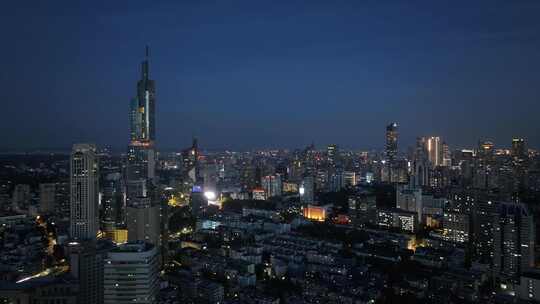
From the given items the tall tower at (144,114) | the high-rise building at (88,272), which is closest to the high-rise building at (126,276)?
the high-rise building at (88,272)

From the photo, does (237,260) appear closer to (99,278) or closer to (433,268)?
(99,278)

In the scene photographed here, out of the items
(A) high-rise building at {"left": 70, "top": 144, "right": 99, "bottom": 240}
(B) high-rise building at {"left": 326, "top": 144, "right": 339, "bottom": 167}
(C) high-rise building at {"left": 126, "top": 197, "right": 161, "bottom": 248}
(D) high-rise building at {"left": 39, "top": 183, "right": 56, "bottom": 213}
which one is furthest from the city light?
(B) high-rise building at {"left": 326, "top": 144, "right": 339, "bottom": 167}

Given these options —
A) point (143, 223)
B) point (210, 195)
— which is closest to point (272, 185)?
point (210, 195)

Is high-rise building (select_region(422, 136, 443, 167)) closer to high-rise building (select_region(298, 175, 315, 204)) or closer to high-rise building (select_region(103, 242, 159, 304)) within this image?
high-rise building (select_region(298, 175, 315, 204))

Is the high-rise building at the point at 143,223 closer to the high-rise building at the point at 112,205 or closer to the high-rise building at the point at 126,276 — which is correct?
the high-rise building at the point at 112,205

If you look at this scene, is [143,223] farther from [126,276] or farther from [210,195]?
[210,195]

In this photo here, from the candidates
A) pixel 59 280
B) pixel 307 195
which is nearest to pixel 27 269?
pixel 59 280
